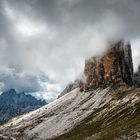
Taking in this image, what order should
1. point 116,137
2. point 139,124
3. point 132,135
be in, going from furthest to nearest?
point 139,124 → point 116,137 → point 132,135

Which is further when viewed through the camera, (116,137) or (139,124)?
(139,124)

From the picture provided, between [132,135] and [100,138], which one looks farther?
[100,138]

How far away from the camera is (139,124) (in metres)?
191

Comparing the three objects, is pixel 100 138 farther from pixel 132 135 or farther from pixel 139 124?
pixel 132 135

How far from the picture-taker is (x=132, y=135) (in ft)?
532

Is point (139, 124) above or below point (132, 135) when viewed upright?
above

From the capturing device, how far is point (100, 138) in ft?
630

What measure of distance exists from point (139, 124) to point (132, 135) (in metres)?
29.8

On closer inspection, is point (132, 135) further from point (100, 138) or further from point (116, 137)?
point (100, 138)

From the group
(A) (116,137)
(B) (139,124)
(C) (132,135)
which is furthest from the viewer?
(B) (139,124)

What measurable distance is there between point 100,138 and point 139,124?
822 inches

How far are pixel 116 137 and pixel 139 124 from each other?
20.6m

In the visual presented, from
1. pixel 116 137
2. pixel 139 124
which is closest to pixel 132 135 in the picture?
pixel 116 137
